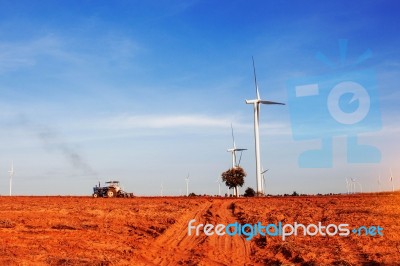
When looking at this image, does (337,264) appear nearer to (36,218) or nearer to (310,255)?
(310,255)

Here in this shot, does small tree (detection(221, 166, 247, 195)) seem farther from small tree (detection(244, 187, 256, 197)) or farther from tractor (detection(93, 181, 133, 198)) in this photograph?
tractor (detection(93, 181, 133, 198))

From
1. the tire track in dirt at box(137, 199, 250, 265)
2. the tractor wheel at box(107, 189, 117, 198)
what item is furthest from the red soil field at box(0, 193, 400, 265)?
the tractor wheel at box(107, 189, 117, 198)

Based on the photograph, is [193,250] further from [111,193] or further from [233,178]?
[233,178]

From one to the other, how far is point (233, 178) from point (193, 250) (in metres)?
64.0

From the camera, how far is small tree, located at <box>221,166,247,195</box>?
87.3 metres

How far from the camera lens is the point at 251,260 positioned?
71.3 feet

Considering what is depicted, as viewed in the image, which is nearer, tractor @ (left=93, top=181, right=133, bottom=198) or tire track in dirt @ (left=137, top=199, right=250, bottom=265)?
tire track in dirt @ (left=137, top=199, right=250, bottom=265)

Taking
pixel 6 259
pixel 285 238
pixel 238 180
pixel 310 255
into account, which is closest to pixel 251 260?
pixel 310 255

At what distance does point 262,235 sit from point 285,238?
1.47 m

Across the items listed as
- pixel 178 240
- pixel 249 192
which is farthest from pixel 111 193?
pixel 178 240

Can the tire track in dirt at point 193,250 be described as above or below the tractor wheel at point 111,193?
below

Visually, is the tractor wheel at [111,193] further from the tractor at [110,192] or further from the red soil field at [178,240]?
the red soil field at [178,240]

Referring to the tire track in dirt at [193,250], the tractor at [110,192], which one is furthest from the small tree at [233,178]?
the tire track in dirt at [193,250]

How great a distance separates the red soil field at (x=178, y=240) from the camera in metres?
21.3
